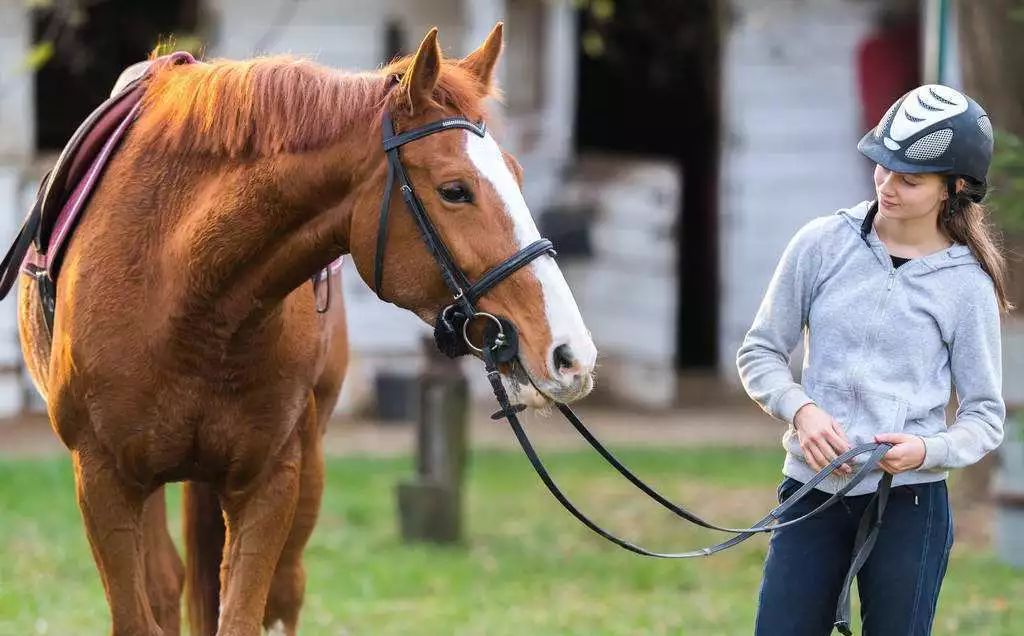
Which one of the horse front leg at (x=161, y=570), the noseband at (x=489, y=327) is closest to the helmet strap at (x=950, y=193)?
the noseband at (x=489, y=327)

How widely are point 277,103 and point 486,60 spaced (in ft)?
1.58

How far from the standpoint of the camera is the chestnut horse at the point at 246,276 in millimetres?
3305

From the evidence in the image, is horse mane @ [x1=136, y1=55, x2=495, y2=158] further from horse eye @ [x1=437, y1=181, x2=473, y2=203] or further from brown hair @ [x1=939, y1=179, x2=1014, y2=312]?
brown hair @ [x1=939, y1=179, x2=1014, y2=312]

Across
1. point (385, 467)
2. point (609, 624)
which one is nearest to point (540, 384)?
point (609, 624)

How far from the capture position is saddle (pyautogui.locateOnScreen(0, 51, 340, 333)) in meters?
3.93

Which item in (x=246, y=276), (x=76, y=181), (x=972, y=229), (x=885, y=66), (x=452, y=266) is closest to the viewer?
(x=452, y=266)

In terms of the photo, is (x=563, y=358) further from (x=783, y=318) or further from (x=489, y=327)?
(x=783, y=318)

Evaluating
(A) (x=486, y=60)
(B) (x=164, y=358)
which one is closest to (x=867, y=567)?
(A) (x=486, y=60)

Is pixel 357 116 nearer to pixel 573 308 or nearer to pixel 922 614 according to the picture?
pixel 573 308

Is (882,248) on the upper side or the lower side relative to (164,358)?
upper

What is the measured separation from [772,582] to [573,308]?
0.85 m

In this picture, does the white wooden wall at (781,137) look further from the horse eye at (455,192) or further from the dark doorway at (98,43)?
the horse eye at (455,192)

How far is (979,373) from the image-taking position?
349 cm

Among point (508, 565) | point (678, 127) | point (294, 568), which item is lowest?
point (508, 565)
